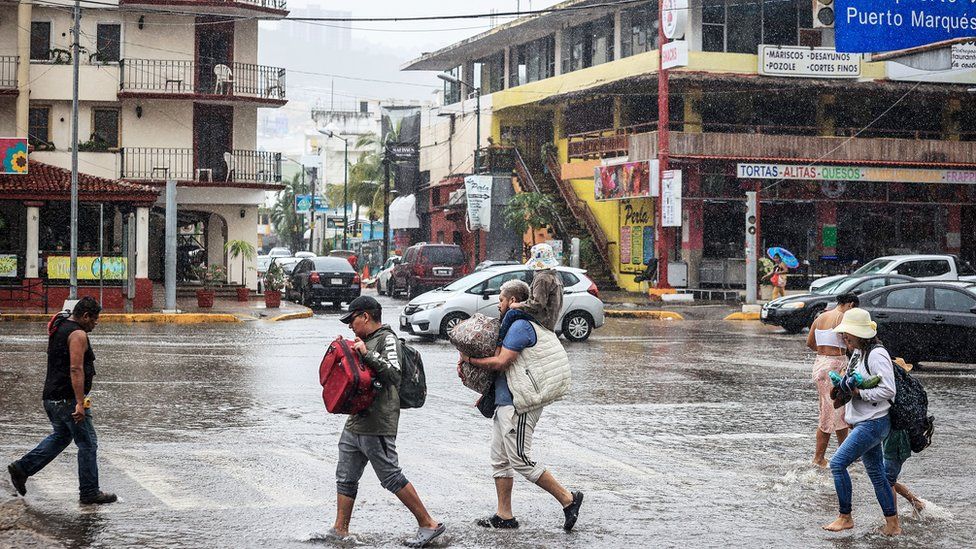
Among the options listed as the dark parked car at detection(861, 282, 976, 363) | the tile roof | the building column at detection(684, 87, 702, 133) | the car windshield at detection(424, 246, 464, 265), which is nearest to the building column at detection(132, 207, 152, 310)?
the tile roof

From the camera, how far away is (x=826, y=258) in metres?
44.1

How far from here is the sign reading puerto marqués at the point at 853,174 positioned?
136ft

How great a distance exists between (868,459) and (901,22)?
9140 millimetres

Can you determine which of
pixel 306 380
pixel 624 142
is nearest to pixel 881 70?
pixel 624 142

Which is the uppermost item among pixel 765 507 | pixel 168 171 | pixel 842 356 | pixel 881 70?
pixel 881 70

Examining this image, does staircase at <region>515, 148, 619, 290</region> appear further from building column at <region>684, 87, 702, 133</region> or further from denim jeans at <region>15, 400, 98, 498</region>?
denim jeans at <region>15, 400, 98, 498</region>

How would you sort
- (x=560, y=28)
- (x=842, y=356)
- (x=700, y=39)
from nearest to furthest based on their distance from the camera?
(x=842, y=356)
(x=700, y=39)
(x=560, y=28)

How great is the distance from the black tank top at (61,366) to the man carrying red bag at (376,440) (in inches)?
93.4

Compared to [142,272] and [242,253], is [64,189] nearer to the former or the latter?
[142,272]

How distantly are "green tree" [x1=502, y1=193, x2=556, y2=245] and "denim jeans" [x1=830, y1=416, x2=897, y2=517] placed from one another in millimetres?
38995

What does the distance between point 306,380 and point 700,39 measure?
3027 centimetres

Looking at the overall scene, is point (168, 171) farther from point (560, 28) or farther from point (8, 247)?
point (560, 28)

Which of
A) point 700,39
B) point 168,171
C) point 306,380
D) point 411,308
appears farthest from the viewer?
point 700,39

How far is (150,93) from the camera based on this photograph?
40000 mm
